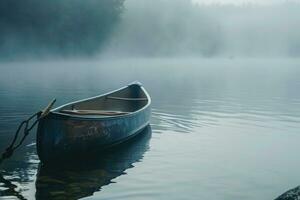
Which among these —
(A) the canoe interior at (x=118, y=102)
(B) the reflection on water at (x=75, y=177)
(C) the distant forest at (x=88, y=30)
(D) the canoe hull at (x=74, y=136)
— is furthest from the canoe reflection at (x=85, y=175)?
(C) the distant forest at (x=88, y=30)

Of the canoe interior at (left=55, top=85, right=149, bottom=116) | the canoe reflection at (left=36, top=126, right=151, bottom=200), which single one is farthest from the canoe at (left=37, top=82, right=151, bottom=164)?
the canoe reflection at (left=36, top=126, right=151, bottom=200)

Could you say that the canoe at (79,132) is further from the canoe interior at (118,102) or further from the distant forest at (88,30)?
the distant forest at (88,30)

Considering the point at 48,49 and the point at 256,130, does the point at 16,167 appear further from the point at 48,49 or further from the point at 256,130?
the point at 48,49

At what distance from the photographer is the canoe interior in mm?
18712

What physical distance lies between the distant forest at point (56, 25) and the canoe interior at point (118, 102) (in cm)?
4848

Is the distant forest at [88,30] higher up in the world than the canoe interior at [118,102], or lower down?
higher up

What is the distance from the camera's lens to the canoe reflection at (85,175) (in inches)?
437

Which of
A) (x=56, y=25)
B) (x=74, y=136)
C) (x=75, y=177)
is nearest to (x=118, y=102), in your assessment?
(x=74, y=136)

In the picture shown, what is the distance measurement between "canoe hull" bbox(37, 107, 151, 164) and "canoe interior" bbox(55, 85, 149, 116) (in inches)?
82.7

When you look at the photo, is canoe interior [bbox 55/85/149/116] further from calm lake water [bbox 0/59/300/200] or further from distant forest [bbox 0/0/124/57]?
distant forest [bbox 0/0/124/57]

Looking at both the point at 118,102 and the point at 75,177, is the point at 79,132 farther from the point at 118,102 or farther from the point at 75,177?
the point at 118,102

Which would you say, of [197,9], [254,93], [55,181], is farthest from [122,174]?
[197,9]

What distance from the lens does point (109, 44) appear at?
9206cm

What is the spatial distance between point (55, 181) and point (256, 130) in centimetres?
1102
